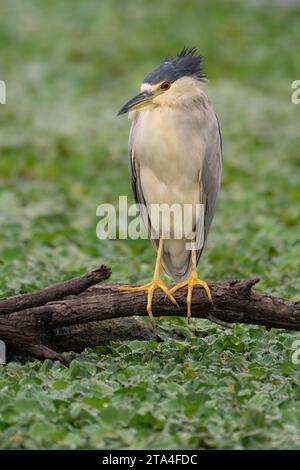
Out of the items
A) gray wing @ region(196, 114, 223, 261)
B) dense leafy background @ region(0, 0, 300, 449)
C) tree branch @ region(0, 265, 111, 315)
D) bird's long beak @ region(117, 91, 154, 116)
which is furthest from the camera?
gray wing @ region(196, 114, 223, 261)

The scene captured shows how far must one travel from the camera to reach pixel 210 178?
6.18 metres

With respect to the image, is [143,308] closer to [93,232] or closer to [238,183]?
[93,232]

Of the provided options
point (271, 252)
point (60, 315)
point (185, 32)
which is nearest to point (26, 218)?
point (271, 252)

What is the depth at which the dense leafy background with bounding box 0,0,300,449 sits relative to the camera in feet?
15.9

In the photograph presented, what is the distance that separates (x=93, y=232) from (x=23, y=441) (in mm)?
4500

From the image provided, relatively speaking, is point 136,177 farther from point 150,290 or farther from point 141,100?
point 150,290

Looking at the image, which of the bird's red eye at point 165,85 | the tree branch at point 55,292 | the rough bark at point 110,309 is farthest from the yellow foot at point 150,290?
the bird's red eye at point 165,85

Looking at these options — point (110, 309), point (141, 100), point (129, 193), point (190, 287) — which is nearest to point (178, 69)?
point (141, 100)

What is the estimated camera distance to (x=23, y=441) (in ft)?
15.2

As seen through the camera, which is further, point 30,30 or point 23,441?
point 30,30

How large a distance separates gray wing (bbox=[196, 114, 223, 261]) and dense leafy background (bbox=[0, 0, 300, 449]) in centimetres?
67

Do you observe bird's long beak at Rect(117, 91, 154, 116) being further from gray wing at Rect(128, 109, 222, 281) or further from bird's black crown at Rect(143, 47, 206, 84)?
gray wing at Rect(128, 109, 222, 281)

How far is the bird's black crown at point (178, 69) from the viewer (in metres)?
5.98

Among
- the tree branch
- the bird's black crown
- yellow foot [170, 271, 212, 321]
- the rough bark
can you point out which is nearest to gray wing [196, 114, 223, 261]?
the bird's black crown
